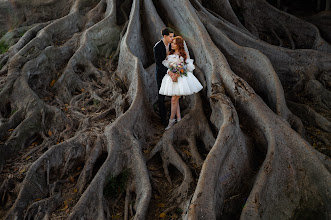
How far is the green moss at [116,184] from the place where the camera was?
4.04m

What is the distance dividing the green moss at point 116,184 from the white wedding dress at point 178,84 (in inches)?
52.9

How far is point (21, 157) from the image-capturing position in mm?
4539

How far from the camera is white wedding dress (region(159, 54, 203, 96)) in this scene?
4.75 meters

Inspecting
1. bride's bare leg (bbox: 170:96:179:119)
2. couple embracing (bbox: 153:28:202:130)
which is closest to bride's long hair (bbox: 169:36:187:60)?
couple embracing (bbox: 153:28:202:130)

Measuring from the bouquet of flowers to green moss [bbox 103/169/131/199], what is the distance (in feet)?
5.00

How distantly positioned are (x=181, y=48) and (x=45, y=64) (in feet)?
9.29

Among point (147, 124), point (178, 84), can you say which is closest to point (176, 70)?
point (178, 84)

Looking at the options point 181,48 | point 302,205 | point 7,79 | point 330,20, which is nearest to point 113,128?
point 181,48

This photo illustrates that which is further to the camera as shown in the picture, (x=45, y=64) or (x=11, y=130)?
(x=45, y=64)

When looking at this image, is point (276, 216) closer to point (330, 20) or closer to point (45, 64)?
point (45, 64)

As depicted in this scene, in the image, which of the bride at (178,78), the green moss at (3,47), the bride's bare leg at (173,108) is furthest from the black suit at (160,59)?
the green moss at (3,47)

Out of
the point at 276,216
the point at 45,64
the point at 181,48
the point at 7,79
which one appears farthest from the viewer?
the point at 45,64

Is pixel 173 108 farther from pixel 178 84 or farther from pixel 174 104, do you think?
pixel 178 84

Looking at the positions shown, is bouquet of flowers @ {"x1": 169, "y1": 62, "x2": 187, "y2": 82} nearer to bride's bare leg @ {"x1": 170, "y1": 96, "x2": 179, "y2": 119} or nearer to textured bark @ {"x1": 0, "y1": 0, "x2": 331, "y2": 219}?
bride's bare leg @ {"x1": 170, "y1": 96, "x2": 179, "y2": 119}
